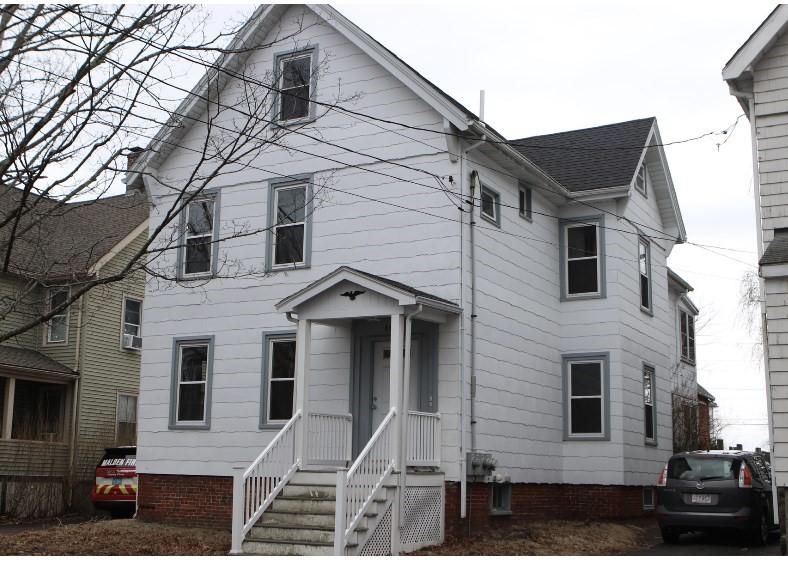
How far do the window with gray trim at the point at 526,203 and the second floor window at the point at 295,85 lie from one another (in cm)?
437

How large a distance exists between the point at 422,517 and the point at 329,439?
202 centimetres

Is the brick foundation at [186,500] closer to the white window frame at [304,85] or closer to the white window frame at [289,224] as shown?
the white window frame at [289,224]

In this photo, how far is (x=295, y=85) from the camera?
1844cm

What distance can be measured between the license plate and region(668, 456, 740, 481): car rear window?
27cm

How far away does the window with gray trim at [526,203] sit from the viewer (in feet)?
61.3

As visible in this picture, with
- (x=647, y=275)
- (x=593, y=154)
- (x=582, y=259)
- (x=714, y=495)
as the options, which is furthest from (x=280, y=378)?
(x=647, y=275)

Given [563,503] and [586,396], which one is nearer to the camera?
[563,503]

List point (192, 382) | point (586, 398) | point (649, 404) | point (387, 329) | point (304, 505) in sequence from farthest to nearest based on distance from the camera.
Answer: point (649, 404)
point (586, 398)
point (192, 382)
point (387, 329)
point (304, 505)

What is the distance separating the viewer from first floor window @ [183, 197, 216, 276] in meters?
18.8

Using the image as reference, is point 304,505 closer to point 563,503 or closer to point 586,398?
point 563,503

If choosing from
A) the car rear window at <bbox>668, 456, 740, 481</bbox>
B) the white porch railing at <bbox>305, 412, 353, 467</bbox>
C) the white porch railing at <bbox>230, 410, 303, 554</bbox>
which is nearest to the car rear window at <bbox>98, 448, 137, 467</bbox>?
the white porch railing at <bbox>305, 412, 353, 467</bbox>

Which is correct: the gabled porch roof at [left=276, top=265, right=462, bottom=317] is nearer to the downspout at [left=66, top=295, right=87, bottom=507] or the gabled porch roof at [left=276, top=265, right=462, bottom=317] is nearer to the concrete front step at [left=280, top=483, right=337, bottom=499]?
the concrete front step at [left=280, top=483, right=337, bottom=499]

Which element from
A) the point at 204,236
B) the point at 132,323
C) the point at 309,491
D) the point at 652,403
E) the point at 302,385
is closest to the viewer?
the point at 309,491

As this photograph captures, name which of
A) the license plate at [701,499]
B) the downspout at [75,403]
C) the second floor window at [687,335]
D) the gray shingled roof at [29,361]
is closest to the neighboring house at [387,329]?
the license plate at [701,499]
